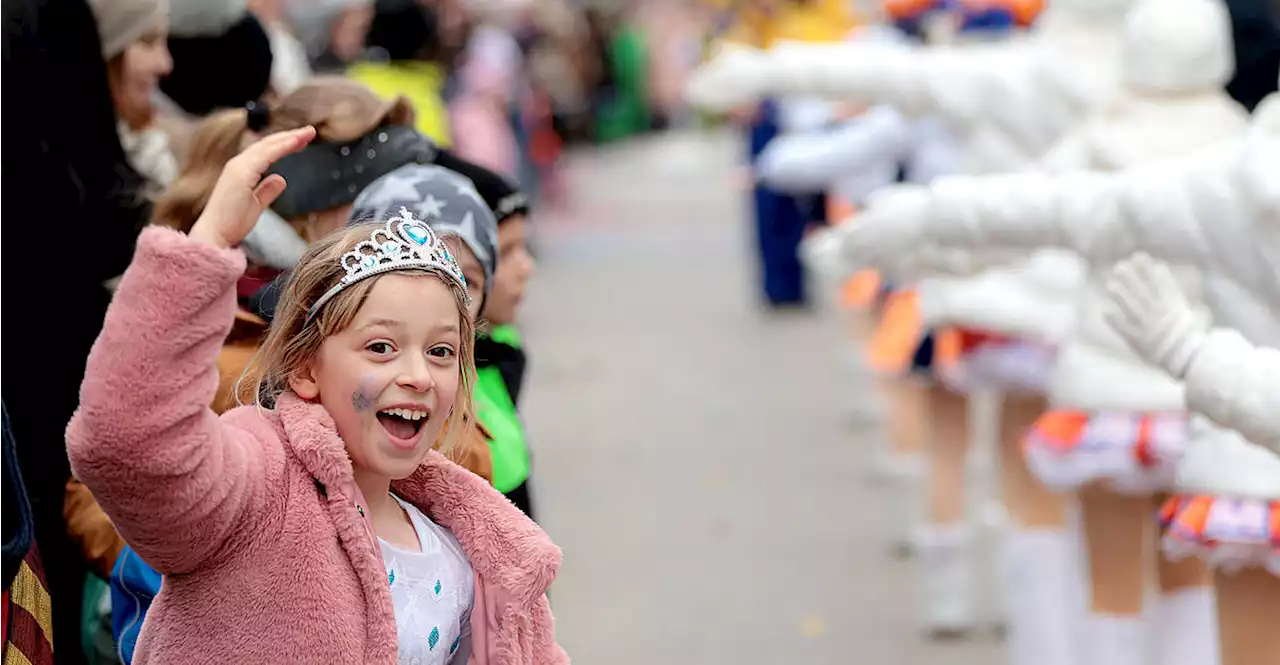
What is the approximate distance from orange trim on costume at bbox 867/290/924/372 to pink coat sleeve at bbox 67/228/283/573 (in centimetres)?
440

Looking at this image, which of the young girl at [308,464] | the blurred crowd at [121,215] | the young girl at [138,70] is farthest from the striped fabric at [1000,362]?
the young girl at [308,464]

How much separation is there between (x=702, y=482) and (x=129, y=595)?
5053 millimetres

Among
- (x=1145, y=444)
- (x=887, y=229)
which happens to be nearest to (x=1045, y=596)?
(x=1145, y=444)

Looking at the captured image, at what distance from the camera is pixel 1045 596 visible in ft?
15.9

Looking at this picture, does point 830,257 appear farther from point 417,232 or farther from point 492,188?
point 417,232

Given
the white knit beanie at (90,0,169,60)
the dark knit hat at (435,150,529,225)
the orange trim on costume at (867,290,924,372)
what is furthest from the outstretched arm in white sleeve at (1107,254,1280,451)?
the orange trim on costume at (867,290,924,372)

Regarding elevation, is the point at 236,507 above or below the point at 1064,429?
above

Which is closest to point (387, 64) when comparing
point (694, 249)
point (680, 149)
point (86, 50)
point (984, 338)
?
point (984, 338)

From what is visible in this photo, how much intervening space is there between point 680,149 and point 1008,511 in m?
18.5

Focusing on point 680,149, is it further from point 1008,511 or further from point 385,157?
point 385,157

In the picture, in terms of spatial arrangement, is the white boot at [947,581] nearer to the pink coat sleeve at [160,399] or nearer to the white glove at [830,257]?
the white glove at [830,257]

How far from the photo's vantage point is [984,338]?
521 cm

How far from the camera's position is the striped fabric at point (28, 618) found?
8.43 feet

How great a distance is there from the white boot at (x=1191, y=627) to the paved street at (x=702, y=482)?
1342 mm
